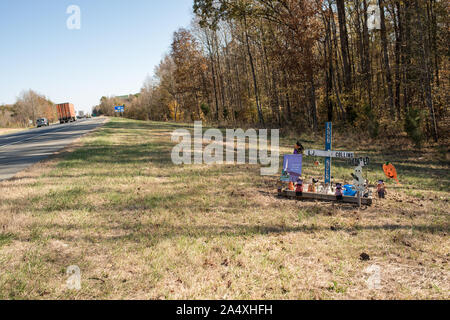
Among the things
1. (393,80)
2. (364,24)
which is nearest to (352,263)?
(393,80)

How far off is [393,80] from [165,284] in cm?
2253

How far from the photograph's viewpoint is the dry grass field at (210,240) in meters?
3.45

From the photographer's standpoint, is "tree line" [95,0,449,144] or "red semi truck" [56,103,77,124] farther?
"red semi truck" [56,103,77,124]

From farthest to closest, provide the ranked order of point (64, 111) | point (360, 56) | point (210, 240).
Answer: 1. point (64, 111)
2. point (360, 56)
3. point (210, 240)

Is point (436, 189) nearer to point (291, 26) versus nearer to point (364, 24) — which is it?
point (291, 26)

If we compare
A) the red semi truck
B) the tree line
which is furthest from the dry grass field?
the red semi truck

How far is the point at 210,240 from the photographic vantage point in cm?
468

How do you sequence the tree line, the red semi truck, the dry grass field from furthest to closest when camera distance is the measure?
the red semi truck < the tree line < the dry grass field

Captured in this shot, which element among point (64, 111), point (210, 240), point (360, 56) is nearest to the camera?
point (210, 240)

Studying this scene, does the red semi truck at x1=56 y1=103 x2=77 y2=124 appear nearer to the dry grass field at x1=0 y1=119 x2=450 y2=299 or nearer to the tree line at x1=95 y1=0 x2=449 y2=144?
the tree line at x1=95 y1=0 x2=449 y2=144

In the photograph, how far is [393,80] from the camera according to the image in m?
20.0

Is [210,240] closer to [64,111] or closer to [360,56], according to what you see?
[360,56]


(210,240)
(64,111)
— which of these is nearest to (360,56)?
(210,240)

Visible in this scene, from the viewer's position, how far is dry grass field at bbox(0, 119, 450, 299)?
345cm
